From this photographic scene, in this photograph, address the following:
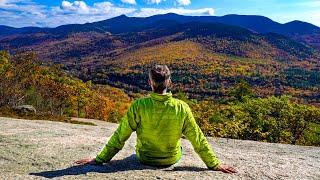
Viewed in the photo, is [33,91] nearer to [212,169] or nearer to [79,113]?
[79,113]

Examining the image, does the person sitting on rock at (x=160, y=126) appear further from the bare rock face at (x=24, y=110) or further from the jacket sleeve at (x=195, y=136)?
the bare rock face at (x=24, y=110)

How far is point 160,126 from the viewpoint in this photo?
1362 cm

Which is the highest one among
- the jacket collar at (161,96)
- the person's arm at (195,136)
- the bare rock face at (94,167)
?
the jacket collar at (161,96)

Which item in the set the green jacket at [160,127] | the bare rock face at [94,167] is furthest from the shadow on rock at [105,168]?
the green jacket at [160,127]

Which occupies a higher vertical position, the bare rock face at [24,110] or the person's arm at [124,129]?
the person's arm at [124,129]

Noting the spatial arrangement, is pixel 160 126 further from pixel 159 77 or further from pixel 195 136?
pixel 159 77

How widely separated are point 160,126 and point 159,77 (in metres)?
1.86

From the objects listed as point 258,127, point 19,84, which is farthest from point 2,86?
point 258,127

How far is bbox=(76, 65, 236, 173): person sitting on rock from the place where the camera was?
43.4 feet

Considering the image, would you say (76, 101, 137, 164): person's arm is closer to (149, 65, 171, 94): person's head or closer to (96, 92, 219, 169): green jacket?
(96, 92, 219, 169): green jacket

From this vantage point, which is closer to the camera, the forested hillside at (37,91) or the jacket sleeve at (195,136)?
the jacket sleeve at (195,136)

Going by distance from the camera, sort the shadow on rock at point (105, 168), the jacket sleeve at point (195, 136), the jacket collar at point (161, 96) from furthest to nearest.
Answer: the shadow on rock at point (105, 168) → the jacket sleeve at point (195, 136) → the jacket collar at point (161, 96)

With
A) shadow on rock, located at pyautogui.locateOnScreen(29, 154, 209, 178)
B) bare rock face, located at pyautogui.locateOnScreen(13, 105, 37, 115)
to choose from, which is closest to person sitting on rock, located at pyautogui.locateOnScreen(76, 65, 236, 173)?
shadow on rock, located at pyautogui.locateOnScreen(29, 154, 209, 178)

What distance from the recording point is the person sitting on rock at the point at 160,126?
13.2 meters
